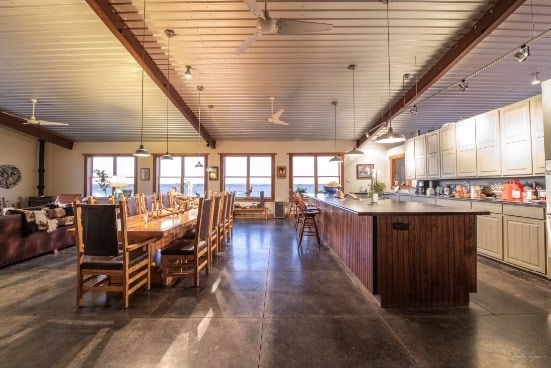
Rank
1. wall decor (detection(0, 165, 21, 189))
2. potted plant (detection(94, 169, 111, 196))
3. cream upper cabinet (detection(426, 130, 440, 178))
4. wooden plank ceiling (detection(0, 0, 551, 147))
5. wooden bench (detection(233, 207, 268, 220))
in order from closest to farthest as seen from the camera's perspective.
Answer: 1. wooden plank ceiling (detection(0, 0, 551, 147))
2. cream upper cabinet (detection(426, 130, 440, 178))
3. wall decor (detection(0, 165, 21, 189))
4. wooden bench (detection(233, 207, 268, 220))
5. potted plant (detection(94, 169, 111, 196))

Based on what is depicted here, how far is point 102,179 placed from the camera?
9.45 metres

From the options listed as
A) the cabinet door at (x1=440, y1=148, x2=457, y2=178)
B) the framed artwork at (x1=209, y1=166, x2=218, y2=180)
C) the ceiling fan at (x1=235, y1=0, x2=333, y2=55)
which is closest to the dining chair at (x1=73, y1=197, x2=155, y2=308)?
the ceiling fan at (x1=235, y1=0, x2=333, y2=55)

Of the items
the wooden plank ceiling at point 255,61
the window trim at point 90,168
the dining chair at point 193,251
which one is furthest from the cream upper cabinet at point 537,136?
the window trim at point 90,168

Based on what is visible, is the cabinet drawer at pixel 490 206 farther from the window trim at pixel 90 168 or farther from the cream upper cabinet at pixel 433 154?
the window trim at pixel 90 168

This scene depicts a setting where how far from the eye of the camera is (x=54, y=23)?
3953 millimetres

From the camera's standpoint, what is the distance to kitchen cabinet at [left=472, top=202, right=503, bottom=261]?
3797 mm

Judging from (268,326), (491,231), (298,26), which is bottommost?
(268,326)

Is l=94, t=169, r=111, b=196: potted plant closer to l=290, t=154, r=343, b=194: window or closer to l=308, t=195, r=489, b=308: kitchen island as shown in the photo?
l=290, t=154, r=343, b=194: window

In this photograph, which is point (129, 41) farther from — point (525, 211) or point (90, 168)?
point (90, 168)

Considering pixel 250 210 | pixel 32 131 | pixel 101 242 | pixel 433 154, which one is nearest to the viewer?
pixel 101 242

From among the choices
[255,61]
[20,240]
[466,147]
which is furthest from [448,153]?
[20,240]

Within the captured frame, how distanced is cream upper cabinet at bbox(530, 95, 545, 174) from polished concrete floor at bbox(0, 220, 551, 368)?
1493mm

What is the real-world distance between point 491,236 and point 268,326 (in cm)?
384

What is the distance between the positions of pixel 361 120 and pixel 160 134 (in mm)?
6655
